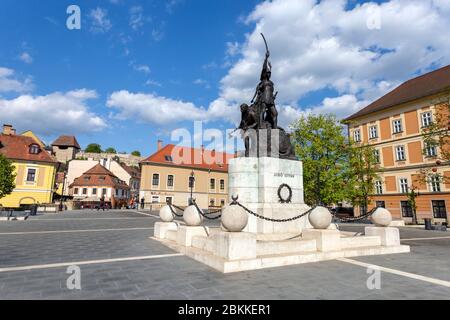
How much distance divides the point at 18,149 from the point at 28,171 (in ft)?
12.8

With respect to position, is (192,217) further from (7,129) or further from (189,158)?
(7,129)

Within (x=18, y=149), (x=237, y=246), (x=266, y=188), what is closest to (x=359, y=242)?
(x=266, y=188)

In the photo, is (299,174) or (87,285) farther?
(299,174)

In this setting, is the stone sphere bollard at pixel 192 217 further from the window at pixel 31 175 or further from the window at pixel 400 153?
the window at pixel 31 175

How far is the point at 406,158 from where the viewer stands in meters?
31.5

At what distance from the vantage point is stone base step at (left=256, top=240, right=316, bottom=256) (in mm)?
6547

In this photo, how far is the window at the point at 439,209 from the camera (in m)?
27.8

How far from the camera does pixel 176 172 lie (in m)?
48.5

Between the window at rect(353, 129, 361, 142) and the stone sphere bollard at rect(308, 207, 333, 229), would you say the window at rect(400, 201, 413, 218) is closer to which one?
the window at rect(353, 129, 361, 142)

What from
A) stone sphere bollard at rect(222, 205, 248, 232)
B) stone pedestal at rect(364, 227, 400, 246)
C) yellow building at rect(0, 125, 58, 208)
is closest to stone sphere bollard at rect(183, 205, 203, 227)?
stone sphere bollard at rect(222, 205, 248, 232)

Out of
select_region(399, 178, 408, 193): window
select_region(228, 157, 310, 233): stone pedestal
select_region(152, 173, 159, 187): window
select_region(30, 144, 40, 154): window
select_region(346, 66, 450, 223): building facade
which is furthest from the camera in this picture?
select_region(152, 173, 159, 187): window
